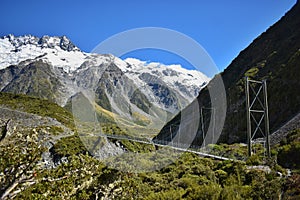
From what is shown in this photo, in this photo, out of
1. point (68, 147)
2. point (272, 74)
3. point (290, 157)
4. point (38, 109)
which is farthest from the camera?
point (38, 109)

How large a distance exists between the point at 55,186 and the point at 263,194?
677 centimetres

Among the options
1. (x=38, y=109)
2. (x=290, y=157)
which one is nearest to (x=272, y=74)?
(x=290, y=157)

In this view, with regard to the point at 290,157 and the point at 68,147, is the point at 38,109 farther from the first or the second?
the point at 290,157

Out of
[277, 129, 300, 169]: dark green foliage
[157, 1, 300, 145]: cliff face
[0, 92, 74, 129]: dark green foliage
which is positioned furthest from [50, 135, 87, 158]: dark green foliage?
[277, 129, 300, 169]: dark green foliage

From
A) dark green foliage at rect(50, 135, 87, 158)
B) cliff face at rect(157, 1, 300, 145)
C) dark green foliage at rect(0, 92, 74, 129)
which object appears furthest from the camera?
dark green foliage at rect(0, 92, 74, 129)

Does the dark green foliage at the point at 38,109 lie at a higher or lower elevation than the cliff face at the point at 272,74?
higher

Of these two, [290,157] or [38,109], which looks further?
[38,109]

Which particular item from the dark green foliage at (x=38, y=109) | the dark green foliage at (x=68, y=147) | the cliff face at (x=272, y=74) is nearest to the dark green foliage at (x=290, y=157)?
the cliff face at (x=272, y=74)

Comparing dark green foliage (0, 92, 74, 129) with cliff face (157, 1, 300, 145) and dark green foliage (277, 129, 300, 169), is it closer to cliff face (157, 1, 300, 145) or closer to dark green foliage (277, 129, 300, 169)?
cliff face (157, 1, 300, 145)

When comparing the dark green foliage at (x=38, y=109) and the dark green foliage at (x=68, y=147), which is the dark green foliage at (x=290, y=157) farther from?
the dark green foliage at (x=38, y=109)

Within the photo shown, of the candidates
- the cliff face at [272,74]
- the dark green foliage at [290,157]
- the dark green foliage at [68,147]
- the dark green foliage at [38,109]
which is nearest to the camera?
the dark green foliage at [290,157]

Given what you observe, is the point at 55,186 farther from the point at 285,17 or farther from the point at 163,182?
the point at 285,17

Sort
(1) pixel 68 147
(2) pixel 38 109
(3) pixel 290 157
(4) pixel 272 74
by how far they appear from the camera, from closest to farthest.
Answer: (3) pixel 290 157 < (1) pixel 68 147 < (4) pixel 272 74 < (2) pixel 38 109

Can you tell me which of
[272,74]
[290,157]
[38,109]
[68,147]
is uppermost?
[38,109]
